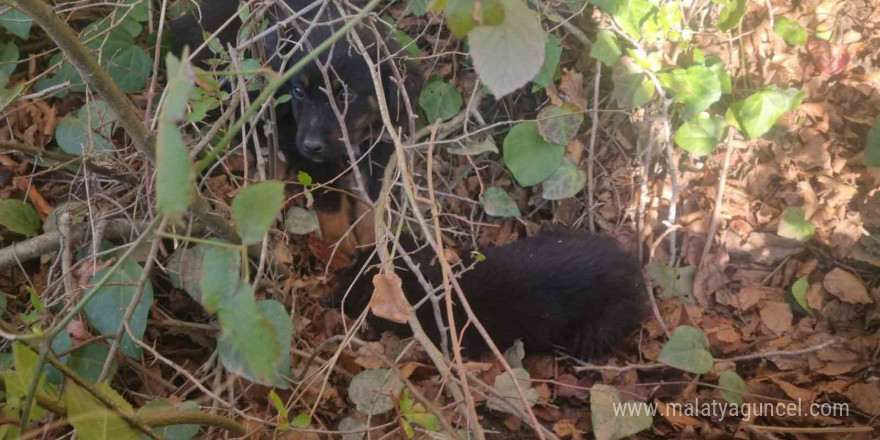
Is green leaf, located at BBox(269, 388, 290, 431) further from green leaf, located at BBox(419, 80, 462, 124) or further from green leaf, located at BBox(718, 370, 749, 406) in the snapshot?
green leaf, located at BBox(419, 80, 462, 124)

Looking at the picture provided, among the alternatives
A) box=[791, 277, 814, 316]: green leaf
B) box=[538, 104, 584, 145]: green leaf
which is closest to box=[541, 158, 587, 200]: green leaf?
box=[538, 104, 584, 145]: green leaf

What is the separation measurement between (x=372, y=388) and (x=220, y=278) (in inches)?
48.1

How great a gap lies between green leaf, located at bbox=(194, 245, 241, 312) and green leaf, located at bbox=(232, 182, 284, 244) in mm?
31

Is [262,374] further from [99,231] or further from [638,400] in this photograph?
[638,400]

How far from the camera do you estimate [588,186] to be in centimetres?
280

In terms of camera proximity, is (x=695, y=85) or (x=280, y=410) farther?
(x=695, y=85)

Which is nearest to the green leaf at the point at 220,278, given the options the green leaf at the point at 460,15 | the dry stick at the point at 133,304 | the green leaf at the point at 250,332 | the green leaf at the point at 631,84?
the green leaf at the point at 250,332

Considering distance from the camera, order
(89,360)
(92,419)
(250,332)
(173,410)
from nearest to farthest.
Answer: (250,332) → (92,419) → (173,410) → (89,360)

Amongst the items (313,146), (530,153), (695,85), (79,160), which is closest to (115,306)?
(79,160)

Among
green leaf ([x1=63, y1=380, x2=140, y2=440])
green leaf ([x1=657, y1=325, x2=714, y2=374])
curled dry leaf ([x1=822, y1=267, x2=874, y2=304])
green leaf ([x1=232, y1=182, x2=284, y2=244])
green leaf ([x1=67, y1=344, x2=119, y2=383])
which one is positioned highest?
green leaf ([x1=232, y1=182, x2=284, y2=244])

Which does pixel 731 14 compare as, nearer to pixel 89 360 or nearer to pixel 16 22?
pixel 89 360

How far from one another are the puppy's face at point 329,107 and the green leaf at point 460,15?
6.01 feet

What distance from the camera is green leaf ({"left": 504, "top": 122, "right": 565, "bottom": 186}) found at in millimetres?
2566

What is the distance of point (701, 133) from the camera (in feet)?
8.04
